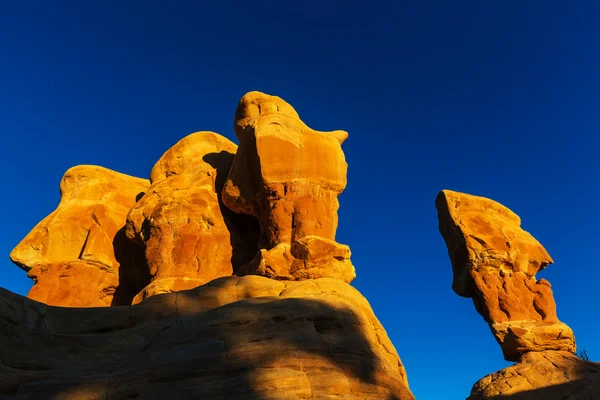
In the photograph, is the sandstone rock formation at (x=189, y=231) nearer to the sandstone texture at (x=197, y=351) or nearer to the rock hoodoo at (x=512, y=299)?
the sandstone texture at (x=197, y=351)

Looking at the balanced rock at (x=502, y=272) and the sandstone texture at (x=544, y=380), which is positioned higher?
the balanced rock at (x=502, y=272)

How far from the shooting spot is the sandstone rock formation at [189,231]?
1191cm

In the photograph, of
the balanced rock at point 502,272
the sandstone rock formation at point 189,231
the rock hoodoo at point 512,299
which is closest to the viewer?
the sandstone rock formation at point 189,231

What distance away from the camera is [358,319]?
680 cm

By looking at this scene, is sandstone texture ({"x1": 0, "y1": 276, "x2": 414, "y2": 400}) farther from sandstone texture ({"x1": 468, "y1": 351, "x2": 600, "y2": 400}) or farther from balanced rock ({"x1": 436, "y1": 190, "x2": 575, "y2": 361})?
balanced rock ({"x1": 436, "y1": 190, "x2": 575, "y2": 361})

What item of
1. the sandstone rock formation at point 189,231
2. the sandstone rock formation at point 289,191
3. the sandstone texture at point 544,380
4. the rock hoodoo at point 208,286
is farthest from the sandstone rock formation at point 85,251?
the sandstone texture at point 544,380

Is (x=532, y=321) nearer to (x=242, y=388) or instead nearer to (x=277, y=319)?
(x=277, y=319)

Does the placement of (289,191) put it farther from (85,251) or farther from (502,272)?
(502,272)

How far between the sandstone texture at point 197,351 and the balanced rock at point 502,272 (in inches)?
290

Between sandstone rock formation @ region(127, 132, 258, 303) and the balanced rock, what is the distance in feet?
19.9

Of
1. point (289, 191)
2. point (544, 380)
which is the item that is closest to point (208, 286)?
point (289, 191)

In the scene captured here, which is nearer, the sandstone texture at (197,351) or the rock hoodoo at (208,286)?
the sandstone texture at (197,351)

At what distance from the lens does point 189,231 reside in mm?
12273

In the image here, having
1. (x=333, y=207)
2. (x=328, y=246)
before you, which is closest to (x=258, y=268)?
(x=328, y=246)
